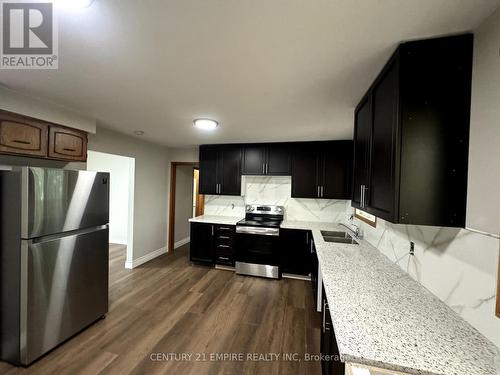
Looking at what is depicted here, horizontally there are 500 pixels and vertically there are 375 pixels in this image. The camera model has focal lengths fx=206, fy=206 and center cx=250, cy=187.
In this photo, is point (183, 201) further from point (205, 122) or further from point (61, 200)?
point (61, 200)

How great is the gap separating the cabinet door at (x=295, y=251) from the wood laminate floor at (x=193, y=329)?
9.3 inches

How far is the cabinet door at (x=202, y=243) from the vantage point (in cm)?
388

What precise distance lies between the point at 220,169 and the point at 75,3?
3.24 metres

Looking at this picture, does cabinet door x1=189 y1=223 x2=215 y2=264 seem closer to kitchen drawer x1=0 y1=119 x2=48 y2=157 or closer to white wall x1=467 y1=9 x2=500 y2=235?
kitchen drawer x1=0 y1=119 x2=48 y2=157

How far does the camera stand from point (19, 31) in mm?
1091

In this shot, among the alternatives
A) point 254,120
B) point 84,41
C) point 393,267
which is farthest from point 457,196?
point 84,41

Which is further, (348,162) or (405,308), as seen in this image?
(348,162)

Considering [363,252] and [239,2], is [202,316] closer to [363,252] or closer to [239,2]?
[363,252]

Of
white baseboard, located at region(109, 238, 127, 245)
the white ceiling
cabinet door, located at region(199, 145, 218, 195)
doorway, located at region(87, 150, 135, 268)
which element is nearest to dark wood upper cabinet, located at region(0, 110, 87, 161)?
the white ceiling

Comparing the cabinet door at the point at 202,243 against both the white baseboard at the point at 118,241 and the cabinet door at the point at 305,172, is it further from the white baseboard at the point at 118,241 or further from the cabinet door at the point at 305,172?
the white baseboard at the point at 118,241

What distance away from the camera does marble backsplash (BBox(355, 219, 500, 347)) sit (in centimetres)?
91

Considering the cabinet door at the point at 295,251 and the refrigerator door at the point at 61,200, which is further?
the cabinet door at the point at 295,251

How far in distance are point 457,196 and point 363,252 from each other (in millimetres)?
1279

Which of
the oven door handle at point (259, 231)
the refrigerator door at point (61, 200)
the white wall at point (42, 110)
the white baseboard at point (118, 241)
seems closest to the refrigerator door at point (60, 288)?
the refrigerator door at point (61, 200)
